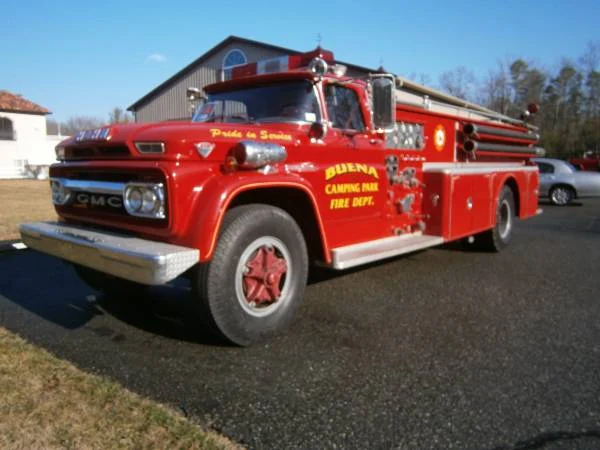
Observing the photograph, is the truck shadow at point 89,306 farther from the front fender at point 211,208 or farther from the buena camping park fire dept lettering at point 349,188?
the buena camping park fire dept lettering at point 349,188

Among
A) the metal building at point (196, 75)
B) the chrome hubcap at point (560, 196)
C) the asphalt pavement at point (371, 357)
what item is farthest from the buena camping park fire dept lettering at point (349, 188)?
the metal building at point (196, 75)

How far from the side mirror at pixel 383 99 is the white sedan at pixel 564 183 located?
12655mm

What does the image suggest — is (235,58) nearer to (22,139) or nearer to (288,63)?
(22,139)

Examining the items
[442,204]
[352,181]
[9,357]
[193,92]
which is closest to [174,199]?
[9,357]

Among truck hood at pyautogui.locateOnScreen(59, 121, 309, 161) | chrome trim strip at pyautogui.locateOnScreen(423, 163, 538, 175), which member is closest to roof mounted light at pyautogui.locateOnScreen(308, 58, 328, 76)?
truck hood at pyautogui.locateOnScreen(59, 121, 309, 161)

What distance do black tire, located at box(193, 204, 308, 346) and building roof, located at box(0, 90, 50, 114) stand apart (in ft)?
108

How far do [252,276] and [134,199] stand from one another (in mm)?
970

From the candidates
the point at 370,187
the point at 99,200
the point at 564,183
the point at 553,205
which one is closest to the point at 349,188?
the point at 370,187

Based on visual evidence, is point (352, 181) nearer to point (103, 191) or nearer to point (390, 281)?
point (390, 281)

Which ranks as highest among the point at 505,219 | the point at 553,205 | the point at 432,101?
the point at 432,101

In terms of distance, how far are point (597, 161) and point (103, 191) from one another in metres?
27.1

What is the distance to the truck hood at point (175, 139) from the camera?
341 cm

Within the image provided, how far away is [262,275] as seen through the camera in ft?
12.3

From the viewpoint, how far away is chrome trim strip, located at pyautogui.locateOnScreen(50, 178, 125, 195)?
364 centimetres
